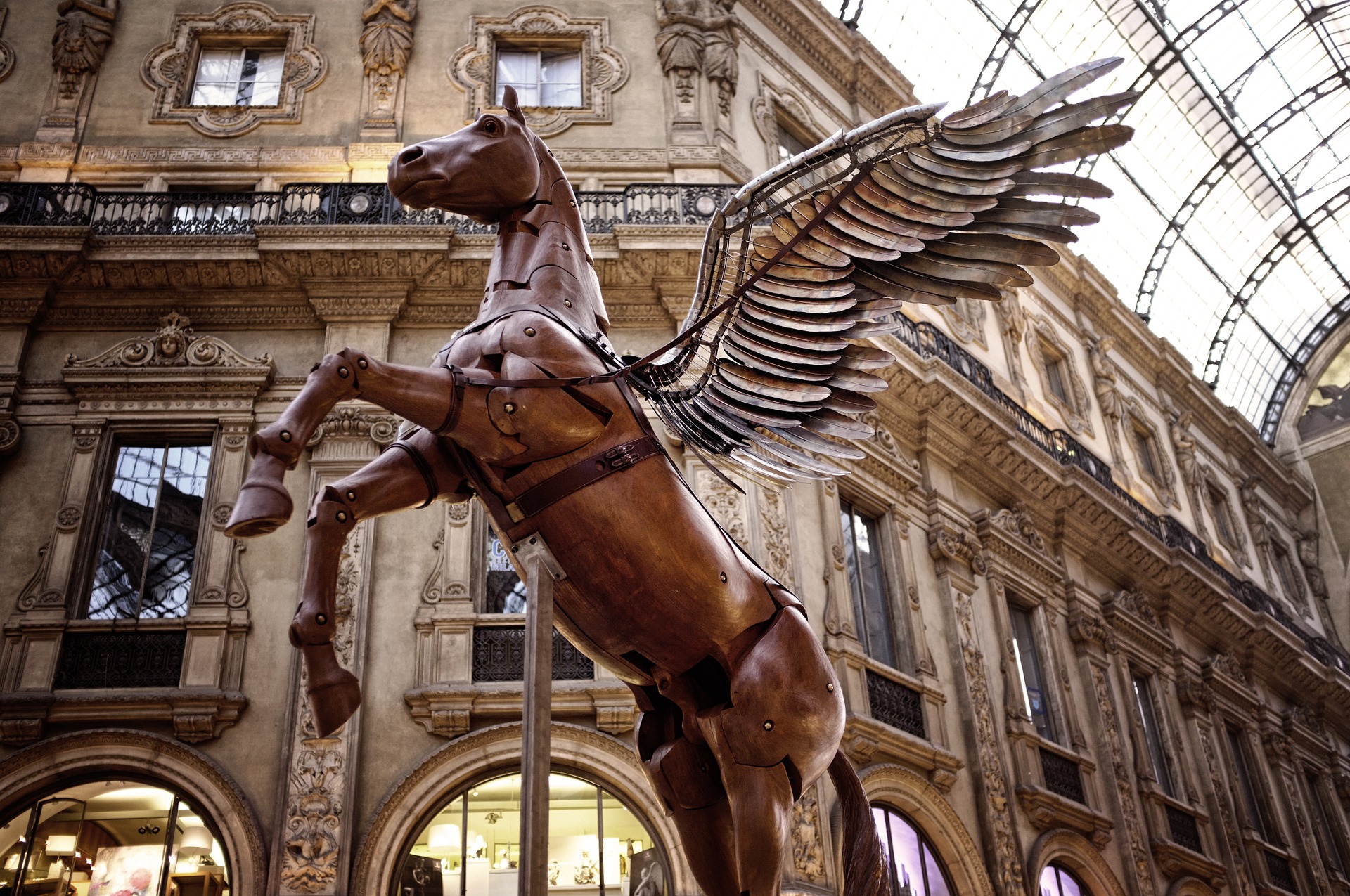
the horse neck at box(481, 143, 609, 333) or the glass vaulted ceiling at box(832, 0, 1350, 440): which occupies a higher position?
Result: the glass vaulted ceiling at box(832, 0, 1350, 440)

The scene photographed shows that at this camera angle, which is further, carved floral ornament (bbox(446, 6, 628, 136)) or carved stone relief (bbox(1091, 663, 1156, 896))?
carved stone relief (bbox(1091, 663, 1156, 896))

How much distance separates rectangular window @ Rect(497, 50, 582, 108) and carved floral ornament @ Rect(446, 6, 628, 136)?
0.11 metres

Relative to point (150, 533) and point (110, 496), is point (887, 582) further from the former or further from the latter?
point (110, 496)

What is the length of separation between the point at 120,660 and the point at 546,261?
900cm

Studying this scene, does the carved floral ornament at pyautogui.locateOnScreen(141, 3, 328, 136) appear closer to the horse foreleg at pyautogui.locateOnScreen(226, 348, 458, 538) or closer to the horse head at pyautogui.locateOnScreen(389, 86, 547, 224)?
the horse head at pyautogui.locateOnScreen(389, 86, 547, 224)

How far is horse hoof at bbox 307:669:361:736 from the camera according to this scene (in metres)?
3.05

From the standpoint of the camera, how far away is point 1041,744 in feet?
52.0

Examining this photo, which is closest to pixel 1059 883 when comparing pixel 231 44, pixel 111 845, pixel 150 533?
pixel 111 845

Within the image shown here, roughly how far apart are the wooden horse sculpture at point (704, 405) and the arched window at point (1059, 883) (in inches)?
488

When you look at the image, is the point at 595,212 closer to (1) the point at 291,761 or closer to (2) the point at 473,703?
(2) the point at 473,703

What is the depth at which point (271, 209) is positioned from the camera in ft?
45.4

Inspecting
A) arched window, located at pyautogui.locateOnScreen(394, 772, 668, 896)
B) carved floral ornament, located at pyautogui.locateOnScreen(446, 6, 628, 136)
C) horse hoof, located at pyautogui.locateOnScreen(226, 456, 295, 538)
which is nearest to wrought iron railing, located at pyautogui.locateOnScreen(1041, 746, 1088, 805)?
arched window, located at pyautogui.locateOnScreen(394, 772, 668, 896)

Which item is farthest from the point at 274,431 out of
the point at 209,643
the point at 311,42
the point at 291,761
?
the point at 311,42

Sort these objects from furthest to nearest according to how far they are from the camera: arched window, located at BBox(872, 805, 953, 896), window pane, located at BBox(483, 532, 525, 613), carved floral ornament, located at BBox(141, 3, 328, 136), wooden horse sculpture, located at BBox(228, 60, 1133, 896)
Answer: carved floral ornament, located at BBox(141, 3, 328, 136), arched window, located at BBox(872, 805, 953, 896), window pane, located at BBox(483, 532, 525, 613), wooden horse sculpture, located at BBox(228, 60, 1133, 896)
